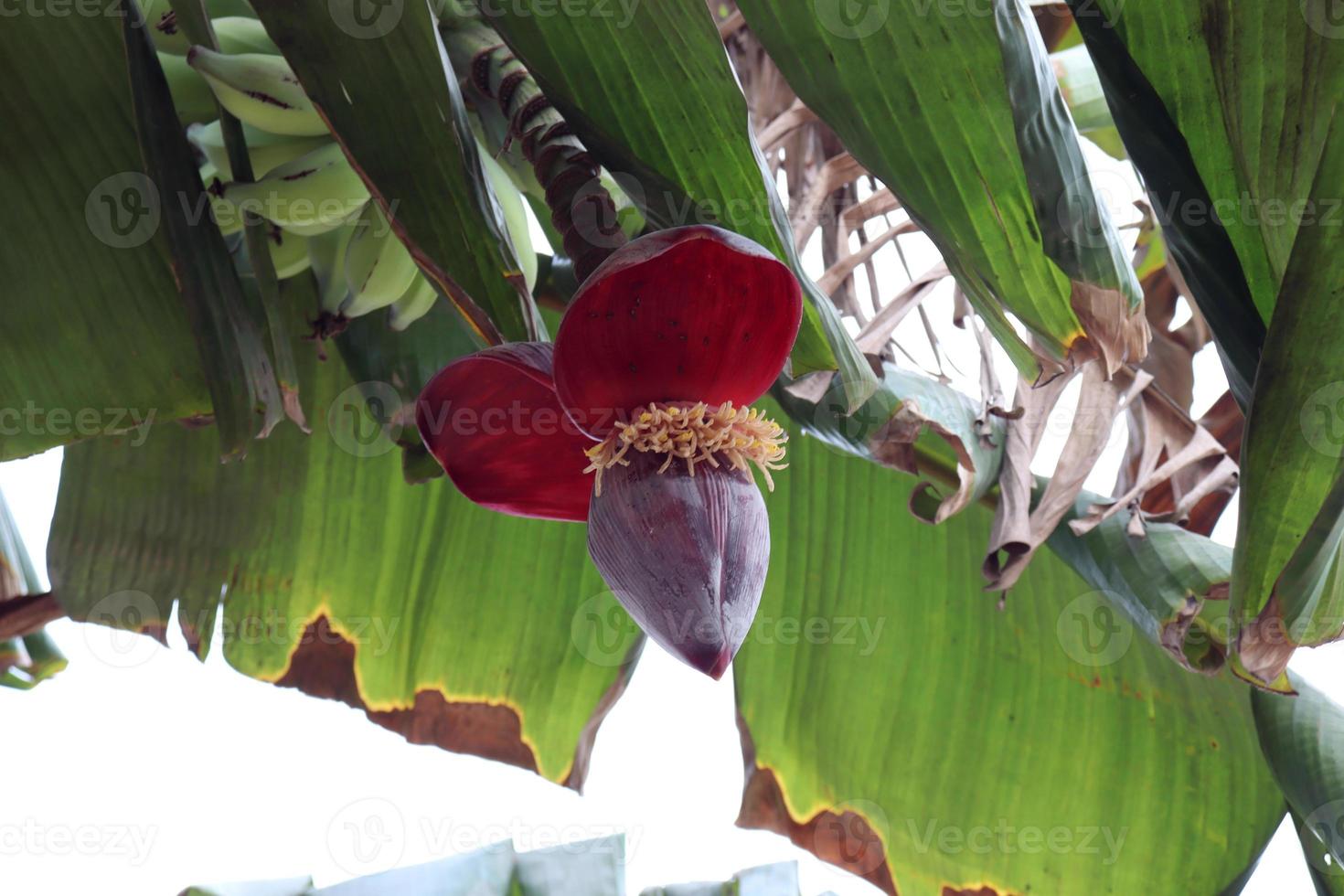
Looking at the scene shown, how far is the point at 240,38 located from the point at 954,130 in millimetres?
420

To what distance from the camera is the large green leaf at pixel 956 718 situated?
2.52ft

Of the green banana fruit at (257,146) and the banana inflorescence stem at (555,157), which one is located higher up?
the green banana fruit at (257,146)

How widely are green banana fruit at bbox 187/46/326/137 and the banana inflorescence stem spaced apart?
0.41 feet

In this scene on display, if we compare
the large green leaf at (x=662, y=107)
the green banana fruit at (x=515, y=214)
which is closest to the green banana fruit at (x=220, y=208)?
the green banana fruit at (x=515, y=214)

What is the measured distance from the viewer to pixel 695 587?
0.99 feet

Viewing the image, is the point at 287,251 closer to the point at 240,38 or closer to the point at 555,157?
the point at 240,38

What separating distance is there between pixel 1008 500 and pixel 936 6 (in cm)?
27

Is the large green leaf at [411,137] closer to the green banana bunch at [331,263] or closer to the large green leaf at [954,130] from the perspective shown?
the large green leaf at [954,130]

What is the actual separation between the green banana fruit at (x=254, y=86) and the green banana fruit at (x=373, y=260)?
6 centimetres

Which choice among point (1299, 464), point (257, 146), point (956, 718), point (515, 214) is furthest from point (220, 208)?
point (956, 718)

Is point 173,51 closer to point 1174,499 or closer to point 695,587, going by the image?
point 695,587

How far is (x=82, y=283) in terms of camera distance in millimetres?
567

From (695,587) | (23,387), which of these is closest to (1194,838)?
(695,587)

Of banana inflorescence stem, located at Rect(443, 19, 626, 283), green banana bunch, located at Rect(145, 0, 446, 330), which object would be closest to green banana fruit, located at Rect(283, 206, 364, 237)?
green banana bunch, located at Rect(145, 0, 446, 330)
